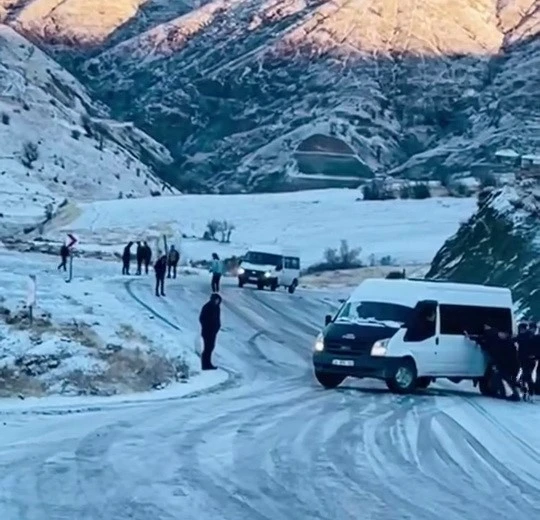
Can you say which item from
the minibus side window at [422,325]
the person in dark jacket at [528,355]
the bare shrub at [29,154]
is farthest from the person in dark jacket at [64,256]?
the bare shrub at [29,154]

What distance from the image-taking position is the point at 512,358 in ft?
85.7

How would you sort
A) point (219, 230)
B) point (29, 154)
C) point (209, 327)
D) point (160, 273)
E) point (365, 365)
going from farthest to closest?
point (29, 154) → point (219, 230) → point (160, 273) → point (209, 327) → point (365, 365)

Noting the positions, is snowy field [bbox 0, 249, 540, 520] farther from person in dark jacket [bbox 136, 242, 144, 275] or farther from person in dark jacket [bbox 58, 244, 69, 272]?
person in dark jacket [bbox 136, 242, 144, 275]

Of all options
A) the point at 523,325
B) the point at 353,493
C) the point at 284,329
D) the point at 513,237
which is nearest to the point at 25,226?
the point at 513,237

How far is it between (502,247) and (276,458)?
40569 mm

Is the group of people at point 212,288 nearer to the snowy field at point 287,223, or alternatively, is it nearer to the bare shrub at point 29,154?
the snowy field at point 287,223

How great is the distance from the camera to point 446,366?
1039 inches

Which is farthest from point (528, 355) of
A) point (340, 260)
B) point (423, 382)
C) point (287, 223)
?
point (287, 223)

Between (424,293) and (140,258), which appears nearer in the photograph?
(424,293)

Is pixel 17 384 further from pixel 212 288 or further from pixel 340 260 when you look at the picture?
pixel 340 260

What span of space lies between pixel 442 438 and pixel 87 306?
16.2 metres

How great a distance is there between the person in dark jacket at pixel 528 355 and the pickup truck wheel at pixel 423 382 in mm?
1669

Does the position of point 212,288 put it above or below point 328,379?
above

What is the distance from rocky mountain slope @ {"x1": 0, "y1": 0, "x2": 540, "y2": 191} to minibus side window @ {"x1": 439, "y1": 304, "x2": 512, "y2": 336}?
12431 cm
